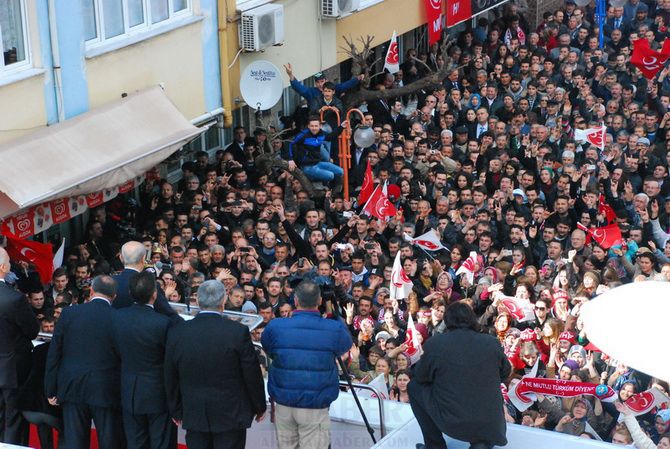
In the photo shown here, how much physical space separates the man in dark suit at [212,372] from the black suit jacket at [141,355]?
15cm

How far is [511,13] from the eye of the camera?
2409cm

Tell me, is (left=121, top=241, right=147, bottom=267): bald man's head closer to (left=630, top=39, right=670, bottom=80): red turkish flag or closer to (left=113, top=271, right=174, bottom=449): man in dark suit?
(left=113, top=271, right=174, bottom=449): man in dark suit

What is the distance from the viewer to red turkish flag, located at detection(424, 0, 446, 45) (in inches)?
848

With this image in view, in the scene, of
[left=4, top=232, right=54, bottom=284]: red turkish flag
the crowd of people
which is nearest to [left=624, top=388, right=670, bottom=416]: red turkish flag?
the crowd of people

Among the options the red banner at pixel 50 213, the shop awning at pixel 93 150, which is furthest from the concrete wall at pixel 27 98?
the red banner at pixel 50 213

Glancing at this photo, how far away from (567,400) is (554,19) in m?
14.0

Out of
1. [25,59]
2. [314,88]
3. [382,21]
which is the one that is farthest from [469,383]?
[382,21]

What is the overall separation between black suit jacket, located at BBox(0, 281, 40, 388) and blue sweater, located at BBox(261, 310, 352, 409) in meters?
1.69

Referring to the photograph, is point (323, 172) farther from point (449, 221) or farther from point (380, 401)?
point (380, 401)

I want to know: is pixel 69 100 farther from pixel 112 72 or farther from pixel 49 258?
pixel 49 258

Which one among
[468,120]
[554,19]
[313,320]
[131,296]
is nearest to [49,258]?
[131,296]

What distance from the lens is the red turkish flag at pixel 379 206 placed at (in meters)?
14.4

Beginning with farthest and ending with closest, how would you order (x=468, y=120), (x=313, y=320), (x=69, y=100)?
(x=468, y=120)
(x=69, y=100)
(x=313, y=320)

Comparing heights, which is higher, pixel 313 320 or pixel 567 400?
pixel 313 320
